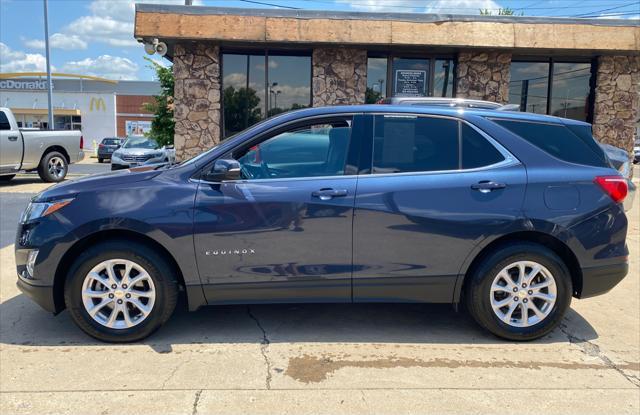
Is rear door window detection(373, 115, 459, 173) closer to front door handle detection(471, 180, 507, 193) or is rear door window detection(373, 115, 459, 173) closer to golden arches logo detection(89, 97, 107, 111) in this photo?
front door handle detection(471, 180, 507, 193)

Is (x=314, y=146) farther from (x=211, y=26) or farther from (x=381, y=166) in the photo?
(x=211, y=26)

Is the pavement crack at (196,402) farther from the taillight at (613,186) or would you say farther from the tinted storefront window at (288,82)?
the tinted storefront window at (288,82)

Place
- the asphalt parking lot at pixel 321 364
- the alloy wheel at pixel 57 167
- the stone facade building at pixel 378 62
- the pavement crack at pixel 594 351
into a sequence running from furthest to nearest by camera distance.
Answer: the alloy wheel at pixel 57 167 < the stone facade building at pixel 378 62 < the pavement crack at pixel 594 351 < the asphalt parking lot at pixel 321 364

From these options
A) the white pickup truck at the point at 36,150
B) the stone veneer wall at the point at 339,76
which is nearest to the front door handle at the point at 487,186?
the stone veneer wall at the point at 339,76

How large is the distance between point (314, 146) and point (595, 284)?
8.06 ft

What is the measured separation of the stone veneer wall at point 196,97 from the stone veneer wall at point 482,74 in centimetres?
472

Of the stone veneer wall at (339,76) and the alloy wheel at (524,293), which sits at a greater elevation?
the stone veneer wall at (339,76)

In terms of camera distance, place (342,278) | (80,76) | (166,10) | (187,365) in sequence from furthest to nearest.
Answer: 1. (80,76)
2. (166,10)
3. (342,278)
4. (187,365)

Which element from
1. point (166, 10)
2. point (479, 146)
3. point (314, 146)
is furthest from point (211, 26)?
point (479, 146)

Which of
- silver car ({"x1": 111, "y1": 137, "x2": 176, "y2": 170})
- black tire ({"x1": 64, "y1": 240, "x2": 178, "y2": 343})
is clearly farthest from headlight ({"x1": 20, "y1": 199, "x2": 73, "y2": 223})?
silver car ({"x1": 111, "y1": 137, "x2": 176, "y2": 170})

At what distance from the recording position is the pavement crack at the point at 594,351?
3.51 m

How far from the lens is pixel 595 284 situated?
3.97 metres

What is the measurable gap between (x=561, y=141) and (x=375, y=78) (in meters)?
6.41

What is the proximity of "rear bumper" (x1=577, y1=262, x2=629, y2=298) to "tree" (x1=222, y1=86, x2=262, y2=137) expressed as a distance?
7.40m
